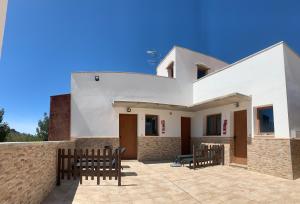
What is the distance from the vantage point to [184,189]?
7.56 meters

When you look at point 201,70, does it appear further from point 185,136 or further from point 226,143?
point 226,143

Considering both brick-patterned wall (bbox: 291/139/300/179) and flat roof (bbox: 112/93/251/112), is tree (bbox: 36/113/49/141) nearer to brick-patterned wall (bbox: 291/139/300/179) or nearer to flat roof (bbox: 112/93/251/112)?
flat roof (bbox: 112/93/251/112)

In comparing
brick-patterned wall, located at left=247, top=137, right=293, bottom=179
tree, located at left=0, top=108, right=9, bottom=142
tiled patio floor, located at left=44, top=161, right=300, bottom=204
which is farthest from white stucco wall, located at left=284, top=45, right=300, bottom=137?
tree, located at left=0, top=108, right=9, bottom=142

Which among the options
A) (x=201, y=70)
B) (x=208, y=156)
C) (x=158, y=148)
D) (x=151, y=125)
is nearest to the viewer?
(x=208, y=156)

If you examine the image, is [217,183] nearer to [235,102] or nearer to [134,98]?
[235,102]

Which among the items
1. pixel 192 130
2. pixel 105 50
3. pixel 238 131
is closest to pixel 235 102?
pixel 238 131

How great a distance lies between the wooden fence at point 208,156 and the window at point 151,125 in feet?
11.8

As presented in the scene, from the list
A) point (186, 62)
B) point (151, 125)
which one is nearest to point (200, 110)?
point (151, 125)

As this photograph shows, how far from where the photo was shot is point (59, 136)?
14.6 meters

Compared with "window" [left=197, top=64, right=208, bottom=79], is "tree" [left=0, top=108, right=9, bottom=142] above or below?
below

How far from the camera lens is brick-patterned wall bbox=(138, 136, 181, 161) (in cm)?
1468

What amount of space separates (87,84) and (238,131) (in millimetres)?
8533

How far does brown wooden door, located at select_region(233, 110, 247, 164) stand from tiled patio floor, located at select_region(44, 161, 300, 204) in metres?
1.89

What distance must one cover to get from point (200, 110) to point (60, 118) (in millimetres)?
8404
